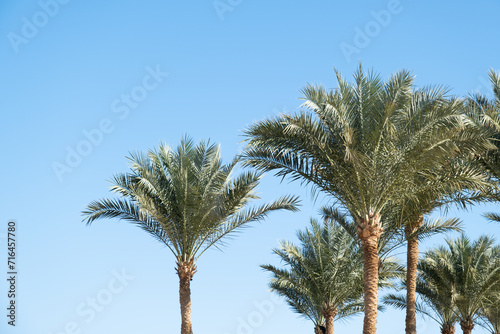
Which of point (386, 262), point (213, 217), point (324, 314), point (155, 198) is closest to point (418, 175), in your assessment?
point (213, 217)

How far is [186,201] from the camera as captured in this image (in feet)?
57.3

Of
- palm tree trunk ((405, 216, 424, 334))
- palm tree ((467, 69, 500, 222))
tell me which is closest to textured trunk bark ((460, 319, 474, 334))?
palm tree trunk ((405, 216, 424, 334))

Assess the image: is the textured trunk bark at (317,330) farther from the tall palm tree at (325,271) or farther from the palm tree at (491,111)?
the palm tree at (491,111)

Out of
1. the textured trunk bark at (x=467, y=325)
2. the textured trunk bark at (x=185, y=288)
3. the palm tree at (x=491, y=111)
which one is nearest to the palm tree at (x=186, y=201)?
the textured trunk bark at (x=185, y=288)

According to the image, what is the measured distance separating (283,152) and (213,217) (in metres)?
3.80

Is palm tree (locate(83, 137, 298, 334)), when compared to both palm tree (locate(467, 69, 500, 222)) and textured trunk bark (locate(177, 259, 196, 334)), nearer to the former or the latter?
textured trunk bark (locate(177, 259, 196, 334))

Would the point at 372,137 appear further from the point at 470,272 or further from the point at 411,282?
the point at 470,272

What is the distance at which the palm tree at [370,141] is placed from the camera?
14.1 meters

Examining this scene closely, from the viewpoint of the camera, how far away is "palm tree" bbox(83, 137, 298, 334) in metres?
17.5

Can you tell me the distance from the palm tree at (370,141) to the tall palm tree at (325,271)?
8.25 meters

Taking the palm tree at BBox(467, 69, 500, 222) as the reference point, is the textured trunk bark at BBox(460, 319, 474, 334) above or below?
below

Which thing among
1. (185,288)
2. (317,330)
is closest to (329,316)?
(317,330)

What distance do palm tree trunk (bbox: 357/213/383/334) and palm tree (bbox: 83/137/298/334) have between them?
3.59 m

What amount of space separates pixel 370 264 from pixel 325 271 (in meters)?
8.79
